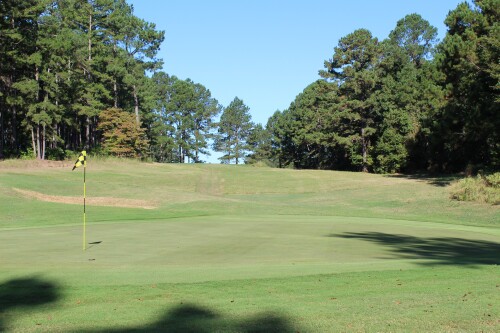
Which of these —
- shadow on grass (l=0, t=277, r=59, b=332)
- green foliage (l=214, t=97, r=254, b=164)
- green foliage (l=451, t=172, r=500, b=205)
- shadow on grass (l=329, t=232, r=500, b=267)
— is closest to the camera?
shadow on grass (l=0, t=277, r=59, b=332)

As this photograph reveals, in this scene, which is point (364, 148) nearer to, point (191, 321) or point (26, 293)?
point (26, 293)

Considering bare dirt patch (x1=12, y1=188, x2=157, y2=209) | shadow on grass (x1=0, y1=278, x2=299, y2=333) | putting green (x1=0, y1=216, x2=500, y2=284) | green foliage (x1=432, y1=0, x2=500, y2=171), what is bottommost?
bare dirt patch (x1=12, y1=188, x2=157, y2=209)

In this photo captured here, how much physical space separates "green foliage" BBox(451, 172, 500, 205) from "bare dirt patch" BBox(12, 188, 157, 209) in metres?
23.3

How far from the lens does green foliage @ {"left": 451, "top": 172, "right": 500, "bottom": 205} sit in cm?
3241

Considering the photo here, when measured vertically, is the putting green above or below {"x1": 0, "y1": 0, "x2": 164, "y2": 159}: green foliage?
below

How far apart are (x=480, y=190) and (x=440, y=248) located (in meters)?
22.8

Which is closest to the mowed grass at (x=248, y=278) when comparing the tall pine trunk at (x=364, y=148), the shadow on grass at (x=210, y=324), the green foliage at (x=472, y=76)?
the shadow on grass at (x=210, y=324)

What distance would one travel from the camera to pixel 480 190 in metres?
34.5

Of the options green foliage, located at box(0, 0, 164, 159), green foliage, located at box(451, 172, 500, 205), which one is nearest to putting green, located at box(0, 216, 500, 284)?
green foliage, located at box(451, 172, 500, 205)

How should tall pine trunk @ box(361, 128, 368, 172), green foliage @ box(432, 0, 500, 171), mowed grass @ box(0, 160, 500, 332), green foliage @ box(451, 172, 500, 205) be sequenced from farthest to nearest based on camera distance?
tall pine trunk @ box(361, 128, 368, 172), green foliage @ box(432, 0, 500, 171), green foliage @ box(451, 172, 500, 205), mowed grass @ box(0, 160, 500, 332)

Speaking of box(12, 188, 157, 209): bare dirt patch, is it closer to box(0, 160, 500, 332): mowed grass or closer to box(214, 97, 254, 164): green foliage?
box(0, 160, 500, 332): mowed grass

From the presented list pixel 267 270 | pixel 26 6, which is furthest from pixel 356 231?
pixel 26 6

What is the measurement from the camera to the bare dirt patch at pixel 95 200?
36.1 metres

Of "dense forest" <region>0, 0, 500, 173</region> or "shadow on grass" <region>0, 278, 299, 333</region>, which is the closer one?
"shadow on grass" <region>0, 278, 299, 333</region>
